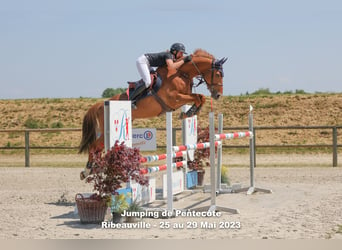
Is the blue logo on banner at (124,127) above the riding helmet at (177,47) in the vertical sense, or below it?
below

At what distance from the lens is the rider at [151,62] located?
833 cm

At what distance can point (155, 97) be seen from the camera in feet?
27.7

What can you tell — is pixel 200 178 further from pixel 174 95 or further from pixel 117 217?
pixel 117 217

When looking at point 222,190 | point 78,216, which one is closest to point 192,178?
point 222,190

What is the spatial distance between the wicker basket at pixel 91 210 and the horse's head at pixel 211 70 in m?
2.82

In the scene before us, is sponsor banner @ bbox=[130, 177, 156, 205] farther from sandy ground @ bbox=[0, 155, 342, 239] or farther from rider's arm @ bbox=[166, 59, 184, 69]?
rider's arm @ bbox=[166, 59, 184, 69]

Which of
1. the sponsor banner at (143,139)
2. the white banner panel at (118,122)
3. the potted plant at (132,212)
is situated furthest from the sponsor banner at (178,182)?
the potted plant at (132,212)

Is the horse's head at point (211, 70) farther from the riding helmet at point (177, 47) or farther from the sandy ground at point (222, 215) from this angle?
the sandy ground at point (222, 215)

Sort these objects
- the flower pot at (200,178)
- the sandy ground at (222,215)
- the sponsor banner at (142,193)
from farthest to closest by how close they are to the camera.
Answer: the flower pot at (200,178)
the sponsor banner at (142,193)
the sandy ground at (222,215)

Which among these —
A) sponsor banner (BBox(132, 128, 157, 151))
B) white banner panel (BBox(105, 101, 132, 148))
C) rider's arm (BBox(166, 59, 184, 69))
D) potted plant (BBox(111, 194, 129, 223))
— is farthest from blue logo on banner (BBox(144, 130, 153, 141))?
potted plant (BBox(111, 194, 129, 223))

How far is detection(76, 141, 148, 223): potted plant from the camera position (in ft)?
21.0

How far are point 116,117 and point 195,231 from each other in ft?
5.61

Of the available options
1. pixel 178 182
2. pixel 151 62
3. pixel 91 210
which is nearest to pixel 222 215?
pixel 91 210

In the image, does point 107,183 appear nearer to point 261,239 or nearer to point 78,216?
point 78,216
